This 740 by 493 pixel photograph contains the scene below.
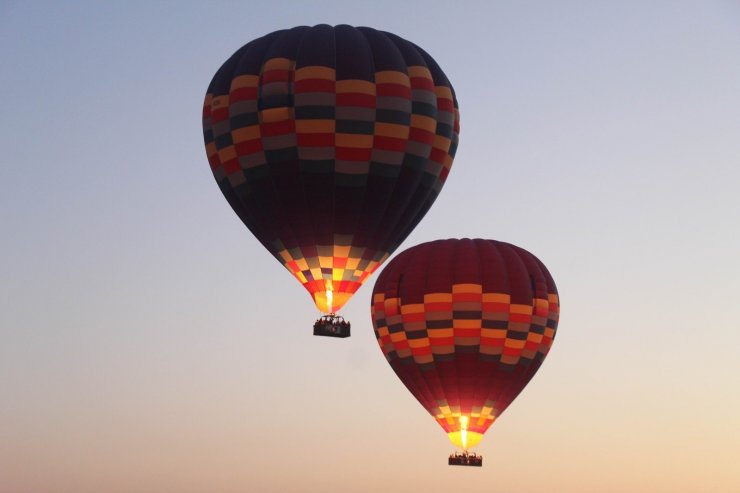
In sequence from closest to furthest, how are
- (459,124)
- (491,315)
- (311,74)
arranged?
(311,74)
(459,124)
(491,315)

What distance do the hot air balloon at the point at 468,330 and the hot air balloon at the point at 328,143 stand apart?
4680mm

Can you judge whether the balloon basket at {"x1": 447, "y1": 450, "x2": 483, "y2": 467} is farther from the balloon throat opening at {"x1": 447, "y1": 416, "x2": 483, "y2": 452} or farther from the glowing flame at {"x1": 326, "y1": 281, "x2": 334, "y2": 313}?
the glowing flame at {"x1": 326, "y1": 281, "x2": 334, "y2": 313}

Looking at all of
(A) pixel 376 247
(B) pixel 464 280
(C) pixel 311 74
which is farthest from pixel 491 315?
(C) pixel 311 74

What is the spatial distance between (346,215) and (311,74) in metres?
3.33

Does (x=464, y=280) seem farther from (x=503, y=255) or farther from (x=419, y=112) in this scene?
(x=419, y=112)

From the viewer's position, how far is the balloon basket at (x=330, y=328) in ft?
117

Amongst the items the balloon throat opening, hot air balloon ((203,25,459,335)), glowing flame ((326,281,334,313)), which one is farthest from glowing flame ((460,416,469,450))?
glowing flame ((326,281,334,313))

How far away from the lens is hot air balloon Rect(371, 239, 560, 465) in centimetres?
4112

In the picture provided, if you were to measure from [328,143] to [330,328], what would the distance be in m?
4.22

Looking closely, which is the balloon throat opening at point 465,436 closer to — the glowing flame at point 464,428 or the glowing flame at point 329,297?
the glowing flame at point 464,428

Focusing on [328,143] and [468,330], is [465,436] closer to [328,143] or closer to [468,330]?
[468,330]

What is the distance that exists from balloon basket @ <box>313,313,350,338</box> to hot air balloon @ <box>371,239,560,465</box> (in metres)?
5.78

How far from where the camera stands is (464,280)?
4147cm

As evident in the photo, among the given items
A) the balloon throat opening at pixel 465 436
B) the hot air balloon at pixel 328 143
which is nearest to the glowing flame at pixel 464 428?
the balloon throat opening at pixel 465 436
